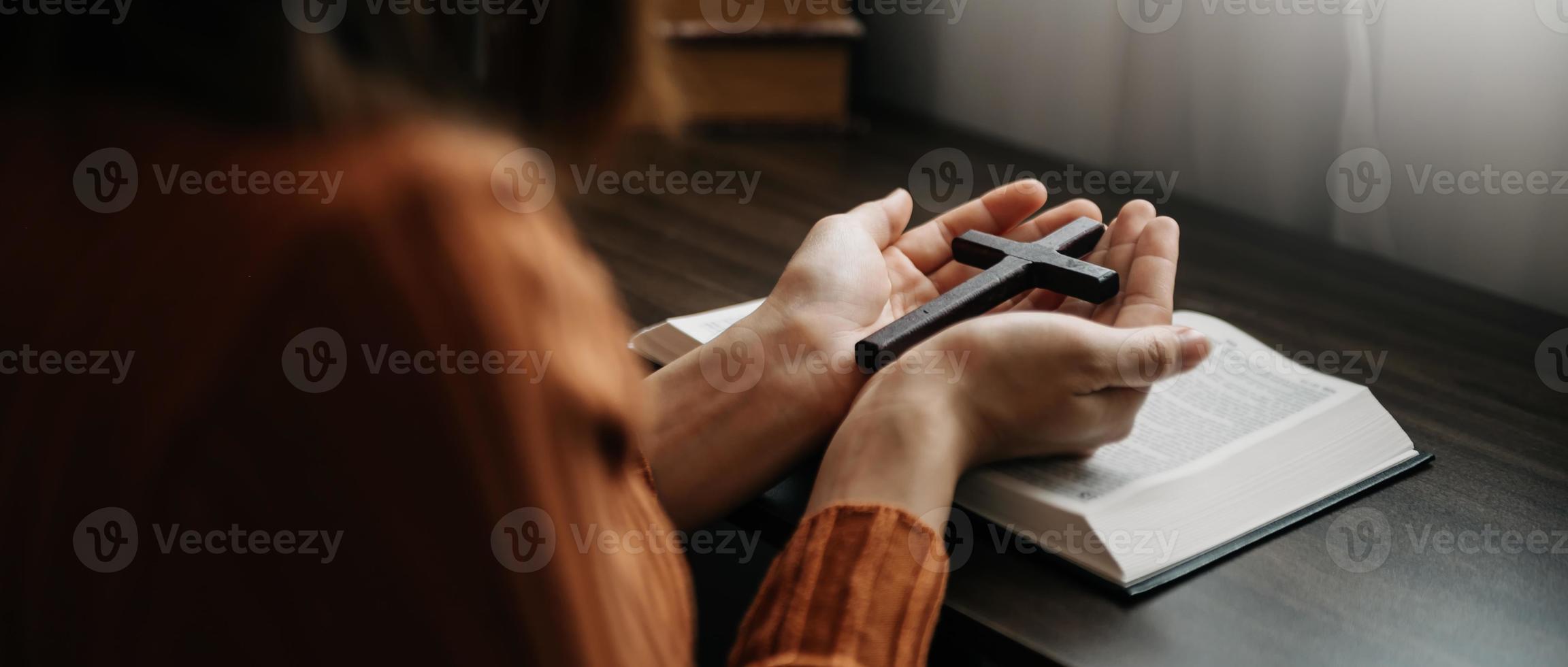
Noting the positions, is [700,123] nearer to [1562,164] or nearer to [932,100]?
[932,100]

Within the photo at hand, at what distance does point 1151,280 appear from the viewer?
31.8 inches

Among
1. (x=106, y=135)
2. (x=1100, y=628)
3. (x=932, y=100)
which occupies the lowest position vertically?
(x=1100, y=628)

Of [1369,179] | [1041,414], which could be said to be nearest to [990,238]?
[1041,414]

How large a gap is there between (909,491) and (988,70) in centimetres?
96

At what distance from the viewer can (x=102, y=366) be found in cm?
44

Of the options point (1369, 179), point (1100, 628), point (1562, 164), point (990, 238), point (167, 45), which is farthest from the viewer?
point (1369, 179)
